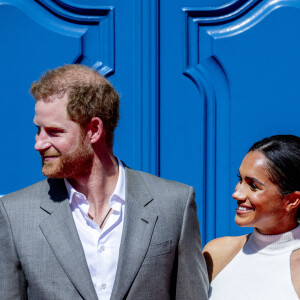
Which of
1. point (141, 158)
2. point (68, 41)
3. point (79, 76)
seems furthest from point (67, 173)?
point (68, 41)

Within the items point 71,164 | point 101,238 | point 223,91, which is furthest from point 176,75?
point 101,238

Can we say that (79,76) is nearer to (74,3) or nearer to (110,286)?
(74,3)

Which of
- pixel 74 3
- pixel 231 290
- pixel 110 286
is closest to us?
pixel 110 286

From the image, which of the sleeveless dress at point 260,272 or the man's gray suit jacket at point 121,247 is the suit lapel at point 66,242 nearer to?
the man's gray suit jacket at point 121,247

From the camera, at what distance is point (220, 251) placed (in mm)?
2135

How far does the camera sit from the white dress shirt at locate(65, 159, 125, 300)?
1.81 meters

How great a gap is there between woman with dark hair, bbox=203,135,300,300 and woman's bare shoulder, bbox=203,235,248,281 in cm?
4

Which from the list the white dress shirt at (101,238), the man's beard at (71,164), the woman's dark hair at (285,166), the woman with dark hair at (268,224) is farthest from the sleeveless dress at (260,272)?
the man's beard at (71,164)

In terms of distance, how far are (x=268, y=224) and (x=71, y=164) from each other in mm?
726

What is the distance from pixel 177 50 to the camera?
2.29 m

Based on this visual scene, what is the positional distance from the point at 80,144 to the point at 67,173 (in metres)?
0.11

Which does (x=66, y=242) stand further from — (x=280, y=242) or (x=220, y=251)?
(x=280, y=242)

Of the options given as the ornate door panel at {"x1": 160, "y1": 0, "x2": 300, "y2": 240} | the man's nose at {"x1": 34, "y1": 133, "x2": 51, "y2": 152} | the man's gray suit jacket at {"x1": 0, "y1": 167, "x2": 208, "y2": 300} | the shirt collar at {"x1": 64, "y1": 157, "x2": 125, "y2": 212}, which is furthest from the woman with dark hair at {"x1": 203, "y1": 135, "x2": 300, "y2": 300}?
the man's nose at {"x1": 34, "y1": 133, "x2": 51, "y2": 152}

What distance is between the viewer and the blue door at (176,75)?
7.43 ft
